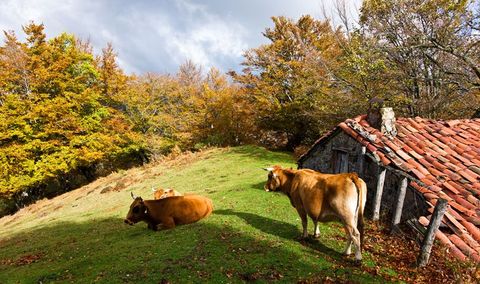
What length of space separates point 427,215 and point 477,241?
1380 millimetres

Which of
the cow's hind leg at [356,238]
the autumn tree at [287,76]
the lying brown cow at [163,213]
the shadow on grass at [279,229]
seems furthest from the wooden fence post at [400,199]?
the autumn tree at [287,76]

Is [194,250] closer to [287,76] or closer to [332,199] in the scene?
[332,199]

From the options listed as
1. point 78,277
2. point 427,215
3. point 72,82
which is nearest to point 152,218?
point 78,277

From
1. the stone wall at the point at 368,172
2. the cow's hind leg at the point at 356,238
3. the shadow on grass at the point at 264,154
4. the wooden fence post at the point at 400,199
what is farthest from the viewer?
the shadow on grass at the point at 264,154

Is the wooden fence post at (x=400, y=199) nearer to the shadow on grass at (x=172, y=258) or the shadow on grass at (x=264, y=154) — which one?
the shadow on grass at (x=172, y=258)

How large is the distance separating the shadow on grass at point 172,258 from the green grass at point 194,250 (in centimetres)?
2

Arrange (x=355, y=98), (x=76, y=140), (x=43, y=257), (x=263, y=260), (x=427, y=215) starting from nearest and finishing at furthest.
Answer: (x=263, y=260) → (x=427, y=215) → (x=43, y=257) → (x=355, y=98) → (x=76, y=140)

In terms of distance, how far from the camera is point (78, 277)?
8.84m

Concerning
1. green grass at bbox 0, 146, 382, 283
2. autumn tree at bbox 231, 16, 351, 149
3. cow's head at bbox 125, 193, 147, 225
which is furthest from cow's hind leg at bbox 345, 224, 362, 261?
autumn tree at bbox 231, 16, 351, 149

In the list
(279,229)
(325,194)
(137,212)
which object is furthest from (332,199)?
(137,212)

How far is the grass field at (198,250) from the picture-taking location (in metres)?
8.23

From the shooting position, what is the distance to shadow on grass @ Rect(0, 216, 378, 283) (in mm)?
8164

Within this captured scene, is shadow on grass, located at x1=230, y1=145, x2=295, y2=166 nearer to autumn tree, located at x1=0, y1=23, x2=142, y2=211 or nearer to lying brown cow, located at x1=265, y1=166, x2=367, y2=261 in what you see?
autumn tree, located at x1=0, y1=23, x2=142, y2=211

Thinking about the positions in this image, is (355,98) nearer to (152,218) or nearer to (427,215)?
(427,215)
